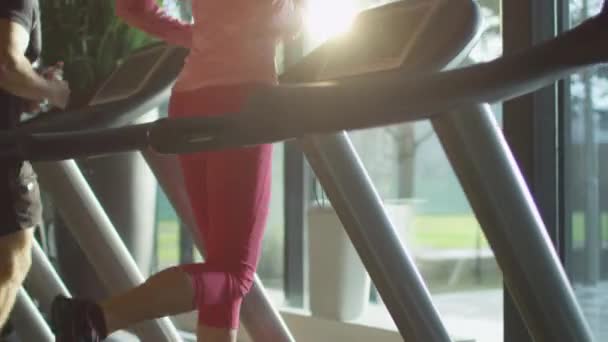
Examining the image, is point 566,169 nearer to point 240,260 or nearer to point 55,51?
point 240,260

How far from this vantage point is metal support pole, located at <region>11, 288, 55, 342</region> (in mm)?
3330

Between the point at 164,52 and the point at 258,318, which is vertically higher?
the point at 164,52

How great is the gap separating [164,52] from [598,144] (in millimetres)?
1445

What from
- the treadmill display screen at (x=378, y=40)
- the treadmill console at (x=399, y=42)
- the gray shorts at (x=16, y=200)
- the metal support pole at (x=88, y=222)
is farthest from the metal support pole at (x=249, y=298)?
the treadmill display screen at (x=378, y=40)

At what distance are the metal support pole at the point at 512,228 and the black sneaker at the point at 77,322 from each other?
85cm

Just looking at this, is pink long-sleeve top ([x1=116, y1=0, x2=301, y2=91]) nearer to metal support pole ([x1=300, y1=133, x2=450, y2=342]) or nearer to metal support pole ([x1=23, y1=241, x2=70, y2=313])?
metal support pole ([x1=300, y1=133, x2=450, y2=342])

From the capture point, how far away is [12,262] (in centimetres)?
247

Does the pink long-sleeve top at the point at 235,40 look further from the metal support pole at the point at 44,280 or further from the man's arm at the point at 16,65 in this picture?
the metal support pole at the point at 44,280

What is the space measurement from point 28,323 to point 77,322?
1.65 metres

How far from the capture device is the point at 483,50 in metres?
3.18

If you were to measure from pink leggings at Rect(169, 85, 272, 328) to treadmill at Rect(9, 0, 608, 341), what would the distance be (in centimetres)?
14

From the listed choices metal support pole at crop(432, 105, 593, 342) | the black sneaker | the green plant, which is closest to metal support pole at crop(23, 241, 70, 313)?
the green plant

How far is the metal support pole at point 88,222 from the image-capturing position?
8.34 ft

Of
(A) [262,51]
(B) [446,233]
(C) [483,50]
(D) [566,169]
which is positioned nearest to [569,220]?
(D) [566,169]
